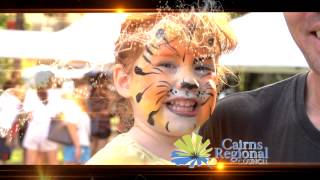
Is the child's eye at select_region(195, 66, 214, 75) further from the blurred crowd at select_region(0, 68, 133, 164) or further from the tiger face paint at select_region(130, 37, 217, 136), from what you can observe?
the blurred crowd at select_region(0, 68, 133, 164)

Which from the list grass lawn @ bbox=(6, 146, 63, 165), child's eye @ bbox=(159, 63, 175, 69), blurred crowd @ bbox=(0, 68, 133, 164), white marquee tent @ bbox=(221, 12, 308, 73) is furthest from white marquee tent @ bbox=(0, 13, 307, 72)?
grass lawn @ bbox=(6, 146, 63, 165)

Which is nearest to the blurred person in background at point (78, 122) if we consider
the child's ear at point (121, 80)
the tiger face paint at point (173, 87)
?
the child's ear at point (121, 80)

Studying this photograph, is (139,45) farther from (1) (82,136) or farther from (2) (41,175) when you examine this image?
(2) (41,175)

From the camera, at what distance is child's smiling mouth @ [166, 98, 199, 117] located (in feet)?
10.9

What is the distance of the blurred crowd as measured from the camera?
129 inches

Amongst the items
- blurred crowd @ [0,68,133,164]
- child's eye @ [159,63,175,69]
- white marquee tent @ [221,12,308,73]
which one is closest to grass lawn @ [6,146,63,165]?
blurred crowd @ [0,68,133,164]

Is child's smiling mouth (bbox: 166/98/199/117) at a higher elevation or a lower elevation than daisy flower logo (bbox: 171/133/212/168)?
higher

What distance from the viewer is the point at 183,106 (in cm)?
332

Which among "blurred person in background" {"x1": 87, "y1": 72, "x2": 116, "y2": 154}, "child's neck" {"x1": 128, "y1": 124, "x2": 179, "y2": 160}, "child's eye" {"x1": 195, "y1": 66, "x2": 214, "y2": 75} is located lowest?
"child's neck" {"x1": 128, "y1": 124, "x2": 179, "y2": 160}

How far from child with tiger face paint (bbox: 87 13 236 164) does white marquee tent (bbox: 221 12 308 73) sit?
0.24 ft

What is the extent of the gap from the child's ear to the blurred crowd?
3cm

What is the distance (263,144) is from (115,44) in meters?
1.01

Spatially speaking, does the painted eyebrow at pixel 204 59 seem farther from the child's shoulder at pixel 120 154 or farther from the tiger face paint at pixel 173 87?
the child's shoulder at pixel 120 154

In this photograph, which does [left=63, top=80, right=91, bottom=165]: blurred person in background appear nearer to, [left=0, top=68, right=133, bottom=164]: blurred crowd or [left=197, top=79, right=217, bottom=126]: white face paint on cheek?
[left=0, top=68, right=133, bottom=164]: blurred crowd
